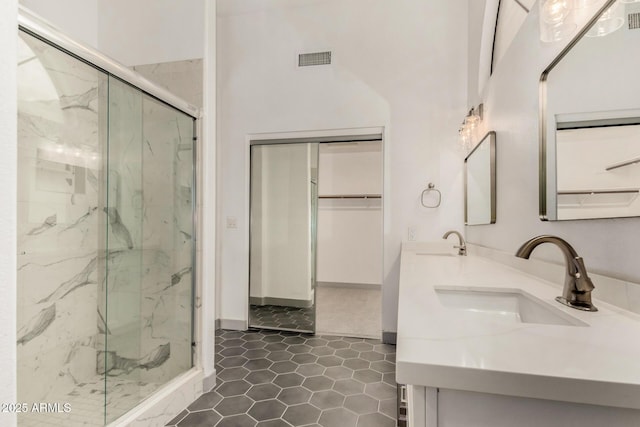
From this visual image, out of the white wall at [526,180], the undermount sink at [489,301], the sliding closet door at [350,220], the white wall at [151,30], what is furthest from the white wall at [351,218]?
the undermount sink at [489,301]

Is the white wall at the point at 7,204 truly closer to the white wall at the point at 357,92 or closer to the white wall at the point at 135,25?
the white wall at the point at 135,25

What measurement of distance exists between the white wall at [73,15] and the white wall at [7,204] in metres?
1.87

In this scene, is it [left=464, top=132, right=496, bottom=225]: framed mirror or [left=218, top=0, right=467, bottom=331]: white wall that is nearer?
[left=464, top=132, right=496, bottom=225]: framed mirror

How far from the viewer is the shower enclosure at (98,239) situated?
5.38 feet

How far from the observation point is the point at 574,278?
0.85 m

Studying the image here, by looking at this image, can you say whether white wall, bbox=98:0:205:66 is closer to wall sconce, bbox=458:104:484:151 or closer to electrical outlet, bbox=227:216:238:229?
electrical outlet, bbox=227:216:238:229

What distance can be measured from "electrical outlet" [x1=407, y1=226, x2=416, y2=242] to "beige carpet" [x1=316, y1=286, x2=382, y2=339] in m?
1.00

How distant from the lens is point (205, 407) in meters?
1.76

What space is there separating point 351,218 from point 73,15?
3.92 metres

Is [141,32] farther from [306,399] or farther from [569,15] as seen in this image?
[306,399]

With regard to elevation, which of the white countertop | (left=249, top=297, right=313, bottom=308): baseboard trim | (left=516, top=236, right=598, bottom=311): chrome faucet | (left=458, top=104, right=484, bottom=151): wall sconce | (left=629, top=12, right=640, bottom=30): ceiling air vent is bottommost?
(left=249, top=297, right=313, bottom=308): baseboard trim

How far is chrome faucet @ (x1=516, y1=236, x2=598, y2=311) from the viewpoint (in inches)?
32.6

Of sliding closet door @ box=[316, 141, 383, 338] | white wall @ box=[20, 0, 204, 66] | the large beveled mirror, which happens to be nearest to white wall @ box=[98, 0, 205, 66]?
white wall @ box=[20, 0, 204, 66]

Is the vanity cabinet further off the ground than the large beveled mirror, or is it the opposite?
the large beveled mirror
